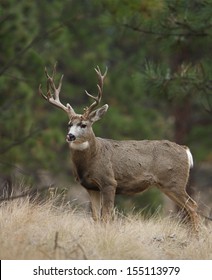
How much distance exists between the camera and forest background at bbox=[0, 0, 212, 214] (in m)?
12.7

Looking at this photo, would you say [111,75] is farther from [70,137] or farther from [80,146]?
[70,137]

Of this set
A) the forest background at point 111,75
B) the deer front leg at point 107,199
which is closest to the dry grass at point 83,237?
the deer front leg at point 107,199

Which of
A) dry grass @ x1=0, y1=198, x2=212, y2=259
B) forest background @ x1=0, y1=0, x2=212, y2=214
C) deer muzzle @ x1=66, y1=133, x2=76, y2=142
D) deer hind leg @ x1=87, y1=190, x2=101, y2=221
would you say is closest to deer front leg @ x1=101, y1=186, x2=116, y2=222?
deer hind leg @ x1=87, y1=190, x2=101, y2=221

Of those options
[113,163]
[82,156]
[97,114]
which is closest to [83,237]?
[82,156]

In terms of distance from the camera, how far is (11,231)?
8.87 metres

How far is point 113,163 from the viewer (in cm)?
1133

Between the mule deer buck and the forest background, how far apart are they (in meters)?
1.31

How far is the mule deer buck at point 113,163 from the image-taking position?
1103 centimetres

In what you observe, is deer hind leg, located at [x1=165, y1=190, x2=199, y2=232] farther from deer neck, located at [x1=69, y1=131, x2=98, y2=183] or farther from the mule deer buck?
deer neck, located at [x1=69, y1=131, x2=98, y2=183]

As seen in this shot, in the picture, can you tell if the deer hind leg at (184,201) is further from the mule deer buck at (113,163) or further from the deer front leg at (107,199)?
the deer front leg at (107,199)

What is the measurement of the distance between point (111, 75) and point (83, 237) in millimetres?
13157
